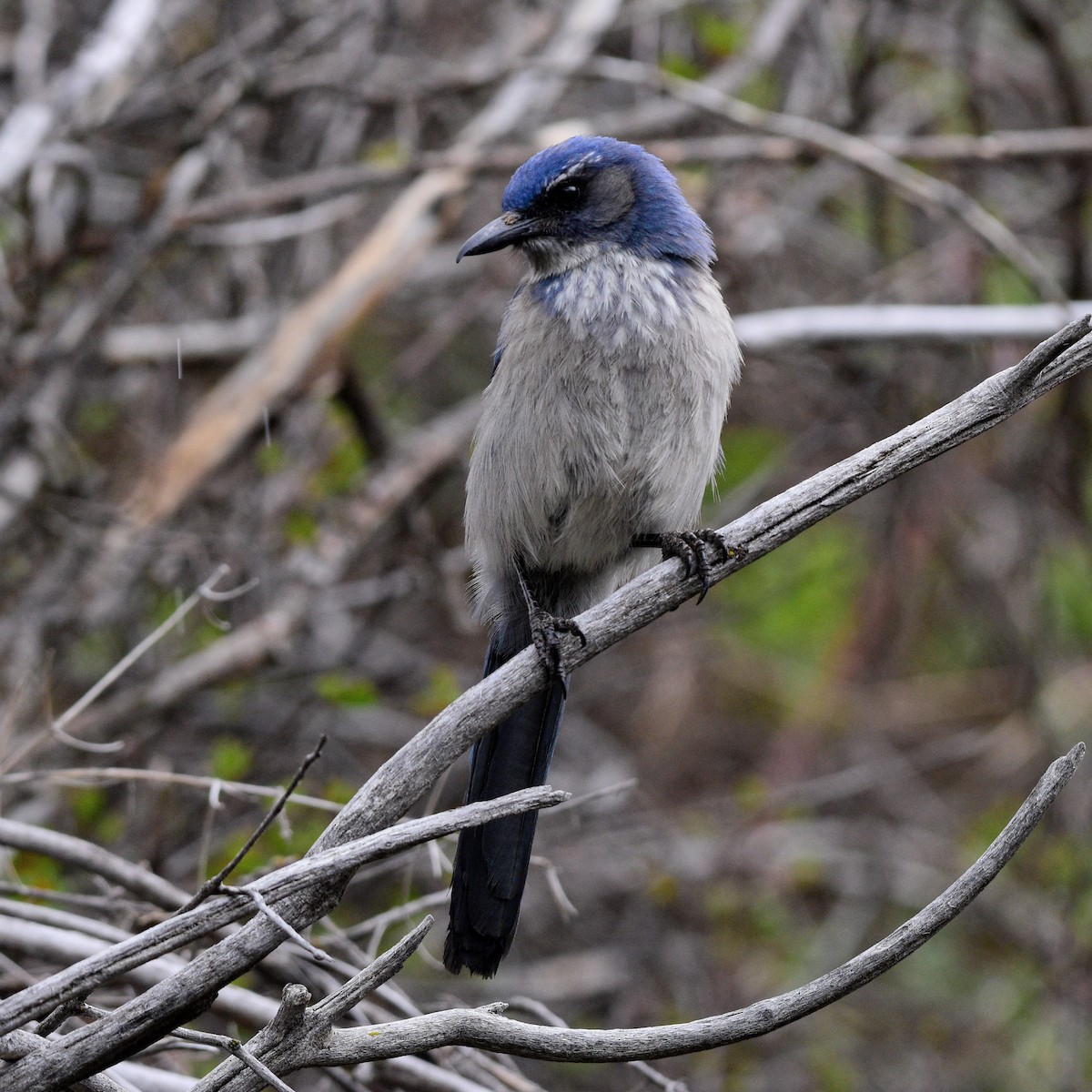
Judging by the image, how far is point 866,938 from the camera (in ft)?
22.1

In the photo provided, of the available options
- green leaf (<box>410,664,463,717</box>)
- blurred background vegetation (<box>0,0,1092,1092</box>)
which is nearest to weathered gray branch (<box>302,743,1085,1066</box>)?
blurred background vegetation (<box>0,0,1092,1092</box>)

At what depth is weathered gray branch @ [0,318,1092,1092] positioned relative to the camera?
6.87 feet

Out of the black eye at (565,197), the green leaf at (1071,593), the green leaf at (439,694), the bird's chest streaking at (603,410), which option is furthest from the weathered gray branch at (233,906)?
the green leaf at (1071,593)

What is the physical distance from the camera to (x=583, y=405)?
363 cm

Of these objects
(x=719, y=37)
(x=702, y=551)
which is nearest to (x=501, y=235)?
(x=702, y=551)

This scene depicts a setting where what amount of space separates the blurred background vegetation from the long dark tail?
0.73 meters

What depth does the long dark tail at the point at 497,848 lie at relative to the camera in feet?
10.2

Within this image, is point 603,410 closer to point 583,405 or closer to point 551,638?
point 583,405

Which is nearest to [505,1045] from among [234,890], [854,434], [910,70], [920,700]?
[234,890]

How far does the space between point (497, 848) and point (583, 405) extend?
1.21 m

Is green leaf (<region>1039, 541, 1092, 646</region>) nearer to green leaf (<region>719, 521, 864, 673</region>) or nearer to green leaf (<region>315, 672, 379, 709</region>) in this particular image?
green leaf (<region>719, 521, 864, 673</region>)

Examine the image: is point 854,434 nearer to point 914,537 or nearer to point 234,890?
point 914,537

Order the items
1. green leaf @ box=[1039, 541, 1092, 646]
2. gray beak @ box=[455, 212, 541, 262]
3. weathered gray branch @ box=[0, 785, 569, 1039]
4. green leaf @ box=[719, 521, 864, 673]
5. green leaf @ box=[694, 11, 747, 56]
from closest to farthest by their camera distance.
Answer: weathered gray branch @ box=[0, 785, 569, 1039] < gray beak @ box=[455, 212, 541, 262] < green leaf @ box=[694, 11, 747, 56] < green leaf @ box=[1039, 541, 1092, 646] < green leaf @ box=[719, 521, 864, 673]

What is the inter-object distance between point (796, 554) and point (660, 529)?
3.93 metres
